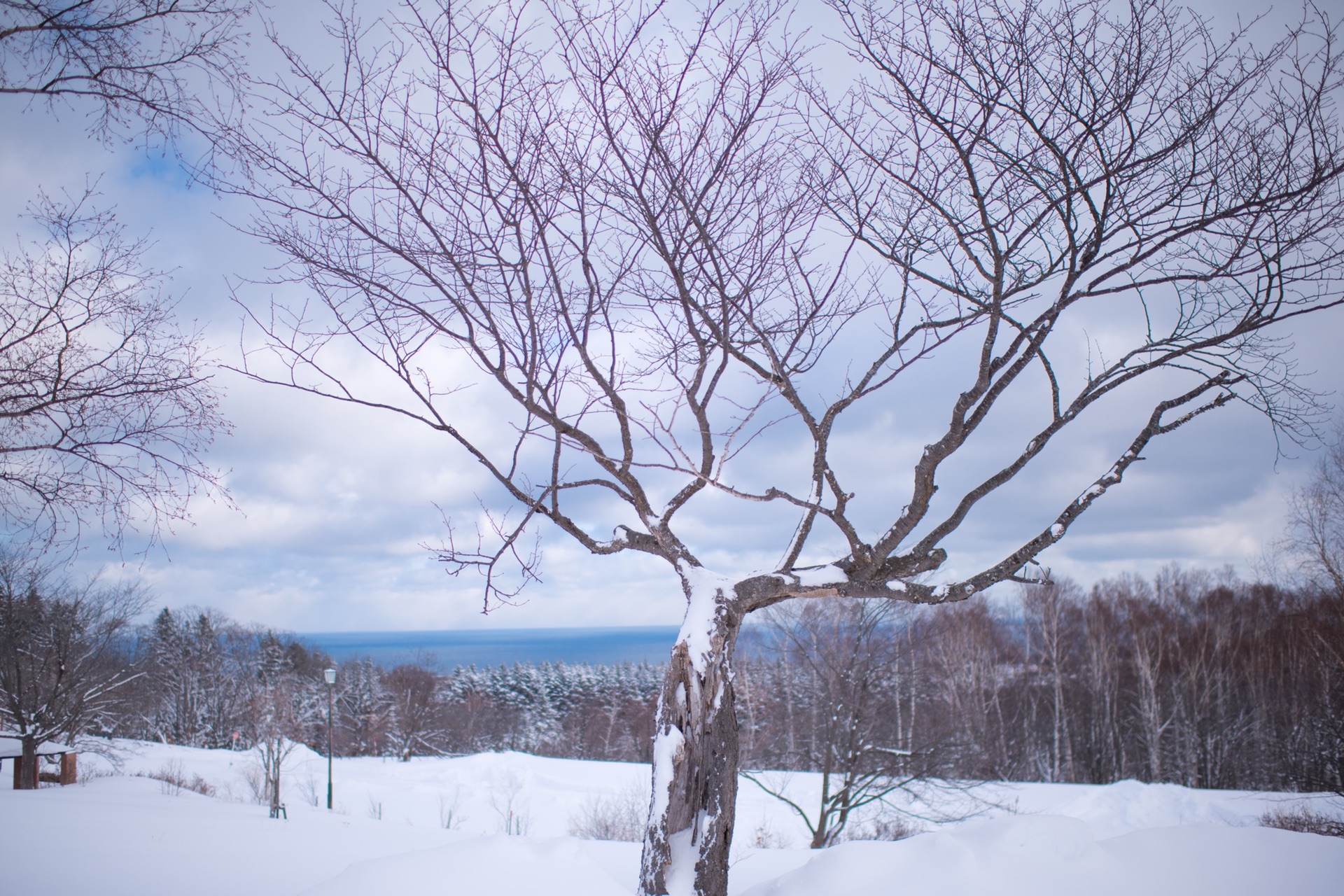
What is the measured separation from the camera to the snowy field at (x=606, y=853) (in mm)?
4660

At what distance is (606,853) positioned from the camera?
24.6ft

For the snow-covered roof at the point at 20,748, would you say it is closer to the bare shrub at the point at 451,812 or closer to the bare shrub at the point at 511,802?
the bare shrub at the point at 451,812

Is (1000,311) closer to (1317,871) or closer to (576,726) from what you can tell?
(1317,871)

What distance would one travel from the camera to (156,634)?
120 ft

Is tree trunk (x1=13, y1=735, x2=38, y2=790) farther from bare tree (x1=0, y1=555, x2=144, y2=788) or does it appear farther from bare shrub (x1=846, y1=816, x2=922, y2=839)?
bare shrub (x1=846, y1=816, x2=922, y2=839)

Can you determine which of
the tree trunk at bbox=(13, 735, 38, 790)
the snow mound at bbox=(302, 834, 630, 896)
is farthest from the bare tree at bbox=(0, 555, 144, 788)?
the snow mound at bbox=(302, 834, 630, 896)

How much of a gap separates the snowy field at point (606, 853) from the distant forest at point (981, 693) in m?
2.64

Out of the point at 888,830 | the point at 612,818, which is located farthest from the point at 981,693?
the point at 612,818

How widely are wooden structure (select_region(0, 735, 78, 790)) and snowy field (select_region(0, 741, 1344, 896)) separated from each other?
3.14ft

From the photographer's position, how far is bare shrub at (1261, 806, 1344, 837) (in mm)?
11959

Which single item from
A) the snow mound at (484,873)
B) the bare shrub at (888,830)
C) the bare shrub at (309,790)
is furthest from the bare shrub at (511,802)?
the snow mound at (484,873)

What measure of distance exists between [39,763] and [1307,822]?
914 inches

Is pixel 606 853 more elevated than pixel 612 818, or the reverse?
pixel 606 853

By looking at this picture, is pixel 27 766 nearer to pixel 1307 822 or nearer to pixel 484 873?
pixel 484 873
